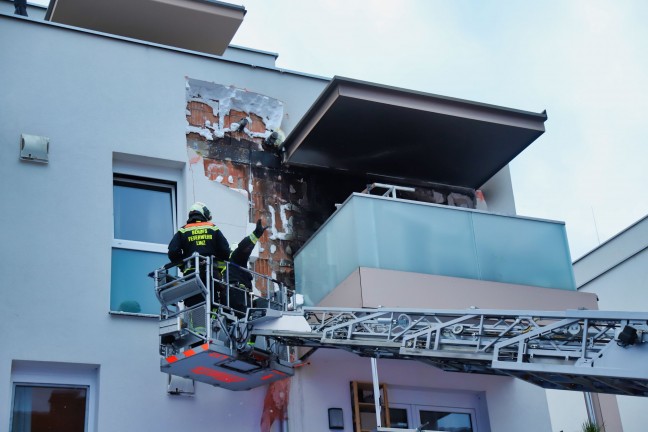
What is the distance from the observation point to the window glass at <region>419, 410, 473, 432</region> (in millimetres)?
13125

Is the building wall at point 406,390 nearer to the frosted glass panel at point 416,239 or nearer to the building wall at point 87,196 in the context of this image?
the building wall at point 87,196

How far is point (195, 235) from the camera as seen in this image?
A: 36.8 feet

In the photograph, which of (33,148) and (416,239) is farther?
(416,239)

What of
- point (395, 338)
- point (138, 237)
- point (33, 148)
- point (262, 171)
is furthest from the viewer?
point (262, 171)

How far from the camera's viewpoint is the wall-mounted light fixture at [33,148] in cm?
1208

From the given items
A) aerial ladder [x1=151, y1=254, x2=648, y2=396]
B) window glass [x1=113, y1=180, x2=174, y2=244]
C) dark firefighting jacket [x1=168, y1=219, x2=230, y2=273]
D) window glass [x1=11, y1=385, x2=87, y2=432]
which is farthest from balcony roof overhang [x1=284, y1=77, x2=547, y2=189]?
window glass [x1=11, y1=385, x2=87, y2=432]

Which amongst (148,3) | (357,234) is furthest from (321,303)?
(148,3)

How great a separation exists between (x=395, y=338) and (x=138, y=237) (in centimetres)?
408

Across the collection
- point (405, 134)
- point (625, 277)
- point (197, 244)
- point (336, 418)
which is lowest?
point (336, 418)

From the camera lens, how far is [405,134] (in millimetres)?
14461

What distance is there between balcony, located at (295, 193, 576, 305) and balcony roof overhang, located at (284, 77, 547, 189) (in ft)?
5.03

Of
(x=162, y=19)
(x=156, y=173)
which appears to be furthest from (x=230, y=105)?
(x=162, y=19)

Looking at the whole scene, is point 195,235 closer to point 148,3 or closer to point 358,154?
point 358,154

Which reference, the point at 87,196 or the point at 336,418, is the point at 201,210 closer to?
the point at 87,196
